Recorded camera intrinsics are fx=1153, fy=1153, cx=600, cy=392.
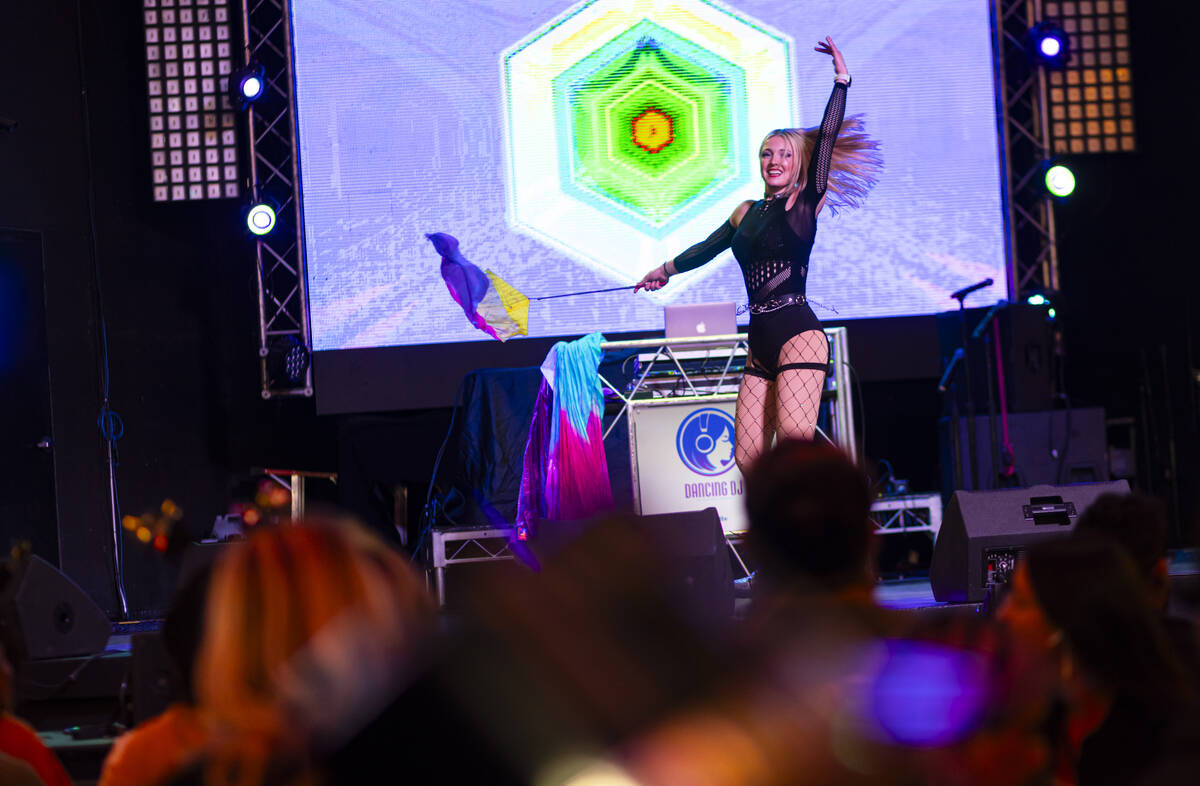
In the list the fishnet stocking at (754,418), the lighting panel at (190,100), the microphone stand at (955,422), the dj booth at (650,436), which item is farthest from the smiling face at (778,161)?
the lighting panel at (190,100)

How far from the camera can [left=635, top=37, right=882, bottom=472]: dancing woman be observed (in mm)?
4211

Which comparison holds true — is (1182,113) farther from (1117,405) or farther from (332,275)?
(332,275)

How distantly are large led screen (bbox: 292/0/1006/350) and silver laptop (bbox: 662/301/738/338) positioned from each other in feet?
2.69

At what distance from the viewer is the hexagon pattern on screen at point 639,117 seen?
6.66 m

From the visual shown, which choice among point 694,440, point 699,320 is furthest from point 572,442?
point 699,320

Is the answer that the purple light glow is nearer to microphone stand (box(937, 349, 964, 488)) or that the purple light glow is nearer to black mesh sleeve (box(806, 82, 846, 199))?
black mesh sleeve (box(806, 82, 846, 199))

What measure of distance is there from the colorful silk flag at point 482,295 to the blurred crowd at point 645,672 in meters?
4.94

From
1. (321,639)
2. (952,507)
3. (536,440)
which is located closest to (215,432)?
(536,440)

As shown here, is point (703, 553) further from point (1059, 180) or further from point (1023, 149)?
point (1023, 149)

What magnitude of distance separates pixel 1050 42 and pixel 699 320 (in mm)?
2772

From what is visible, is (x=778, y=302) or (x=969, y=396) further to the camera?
(x=969, y=396)

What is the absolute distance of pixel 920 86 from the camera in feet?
21.8

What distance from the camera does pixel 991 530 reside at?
4.20 metres

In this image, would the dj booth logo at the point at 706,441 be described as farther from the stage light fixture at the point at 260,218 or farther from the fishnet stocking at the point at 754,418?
the stage light fixture at the point at 260,218
